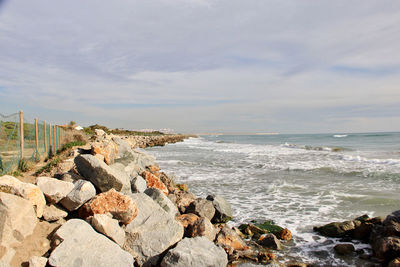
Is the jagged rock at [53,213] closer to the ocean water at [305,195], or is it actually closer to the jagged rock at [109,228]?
the jagged rock at [109,228]

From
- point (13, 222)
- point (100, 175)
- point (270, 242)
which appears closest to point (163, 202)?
point (100, 175)

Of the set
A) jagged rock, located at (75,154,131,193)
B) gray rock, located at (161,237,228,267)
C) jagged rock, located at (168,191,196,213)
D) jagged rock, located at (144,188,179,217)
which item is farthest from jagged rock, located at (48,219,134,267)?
jagged rock, located at (168,191,196,213)

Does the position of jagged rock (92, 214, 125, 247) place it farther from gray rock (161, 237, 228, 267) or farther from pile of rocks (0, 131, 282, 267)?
gray rock (161, 237, 228, 267)

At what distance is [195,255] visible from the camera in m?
4.56

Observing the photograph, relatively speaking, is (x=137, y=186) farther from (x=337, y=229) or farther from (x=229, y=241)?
(x=337, y=229)

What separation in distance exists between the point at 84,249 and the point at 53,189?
175 cm

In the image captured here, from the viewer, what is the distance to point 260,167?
18312 millimetres

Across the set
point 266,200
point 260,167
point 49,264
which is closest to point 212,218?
point 266,200

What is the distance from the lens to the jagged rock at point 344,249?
5.86 m

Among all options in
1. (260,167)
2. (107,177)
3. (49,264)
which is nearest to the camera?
(49,264)

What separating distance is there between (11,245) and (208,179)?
1041 centimetres

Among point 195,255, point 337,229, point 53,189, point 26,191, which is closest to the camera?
point 195,255

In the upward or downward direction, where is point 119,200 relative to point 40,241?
upward

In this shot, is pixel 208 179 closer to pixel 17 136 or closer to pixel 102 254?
pixel 17 136
